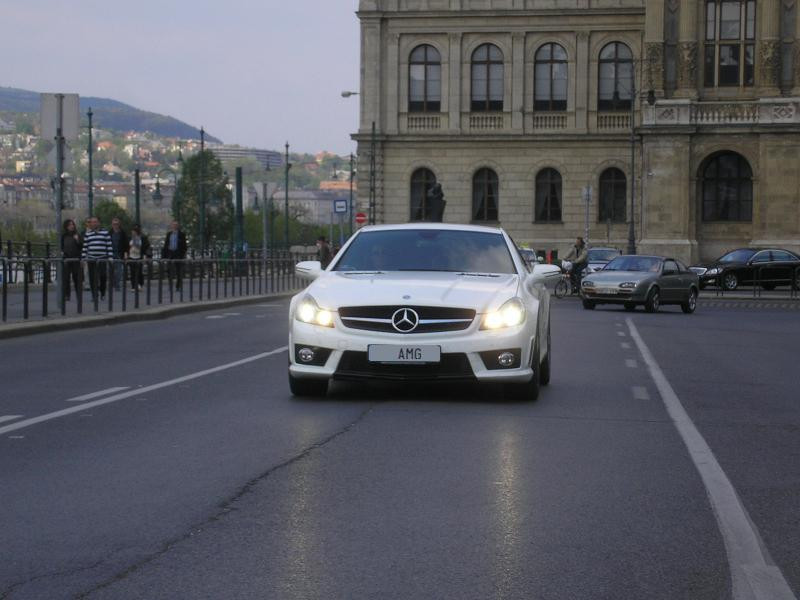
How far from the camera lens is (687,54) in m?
66.2

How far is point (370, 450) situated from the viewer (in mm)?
9375

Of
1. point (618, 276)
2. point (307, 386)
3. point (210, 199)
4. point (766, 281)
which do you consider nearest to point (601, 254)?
point (766, 281)

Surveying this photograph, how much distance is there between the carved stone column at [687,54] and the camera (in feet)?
217

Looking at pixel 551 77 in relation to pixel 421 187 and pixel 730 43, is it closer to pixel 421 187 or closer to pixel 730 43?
pixel 421 187

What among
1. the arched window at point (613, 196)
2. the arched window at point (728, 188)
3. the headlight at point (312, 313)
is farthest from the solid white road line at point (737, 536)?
the arched window at point (613, 196)

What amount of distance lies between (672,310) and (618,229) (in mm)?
32137

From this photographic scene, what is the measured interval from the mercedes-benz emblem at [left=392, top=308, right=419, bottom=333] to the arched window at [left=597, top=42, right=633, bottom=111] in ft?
201

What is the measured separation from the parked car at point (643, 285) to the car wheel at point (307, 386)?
2412 cm

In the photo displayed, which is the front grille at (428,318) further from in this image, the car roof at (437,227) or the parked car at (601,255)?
the parked car at (601,255)

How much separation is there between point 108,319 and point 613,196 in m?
48.8

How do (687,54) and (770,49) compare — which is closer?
(770,49)

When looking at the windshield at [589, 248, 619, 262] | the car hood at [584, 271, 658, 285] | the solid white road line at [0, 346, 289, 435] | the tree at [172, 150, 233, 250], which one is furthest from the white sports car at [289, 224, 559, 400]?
the tree at [172, 150, 233, 250]

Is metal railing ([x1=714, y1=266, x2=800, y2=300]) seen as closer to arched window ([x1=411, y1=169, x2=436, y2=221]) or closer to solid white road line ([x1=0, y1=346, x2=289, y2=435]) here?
arched window ([x1=411, y1=169, x2=436, y2=221])

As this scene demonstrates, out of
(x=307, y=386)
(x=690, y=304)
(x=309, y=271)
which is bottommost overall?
(x=690, y=304)
